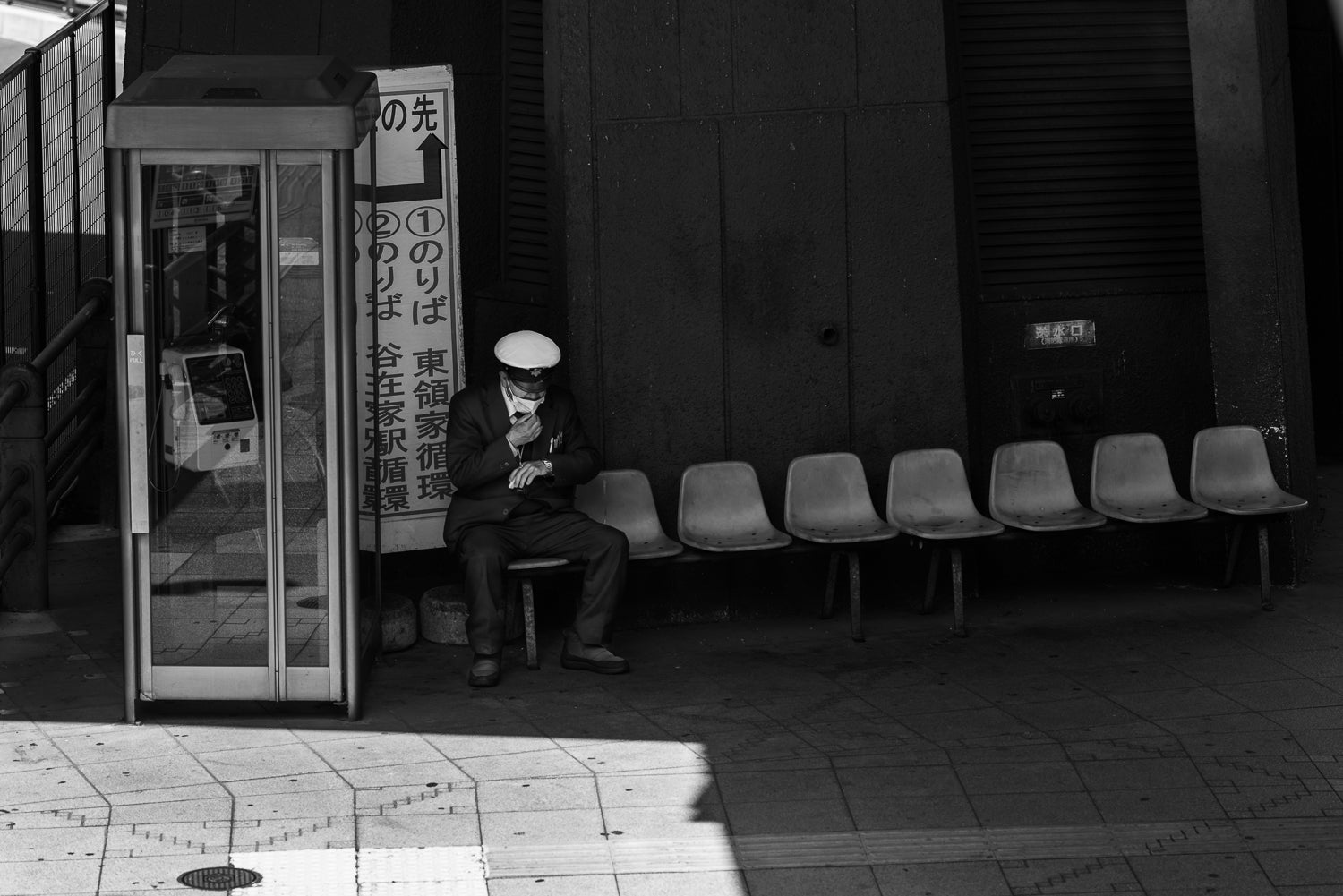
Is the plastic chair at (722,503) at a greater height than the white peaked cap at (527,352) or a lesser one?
lesser

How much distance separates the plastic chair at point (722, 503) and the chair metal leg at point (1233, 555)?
2.41 meters

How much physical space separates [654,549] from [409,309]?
61.7 inches

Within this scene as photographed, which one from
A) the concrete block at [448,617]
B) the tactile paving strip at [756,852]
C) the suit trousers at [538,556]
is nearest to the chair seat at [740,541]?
the suit trousers at [538,556]

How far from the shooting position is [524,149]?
331 inches

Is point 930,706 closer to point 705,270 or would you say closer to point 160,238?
point 705,270

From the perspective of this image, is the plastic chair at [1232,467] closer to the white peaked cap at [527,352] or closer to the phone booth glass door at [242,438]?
the white peaked cap at [527,352]

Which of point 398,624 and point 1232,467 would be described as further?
point 1232,467

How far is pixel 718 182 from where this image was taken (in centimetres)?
767

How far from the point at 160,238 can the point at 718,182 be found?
2720 millimetres

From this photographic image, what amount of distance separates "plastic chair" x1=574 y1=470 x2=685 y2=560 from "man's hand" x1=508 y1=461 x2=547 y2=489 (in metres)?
0.58

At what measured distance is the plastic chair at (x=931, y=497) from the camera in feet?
25.2

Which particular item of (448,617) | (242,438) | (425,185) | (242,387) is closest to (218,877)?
(242,438)

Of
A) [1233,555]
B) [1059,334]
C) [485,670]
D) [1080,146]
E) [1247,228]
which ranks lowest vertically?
[485,670]

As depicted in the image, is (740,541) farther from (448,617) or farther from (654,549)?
(448,617)
